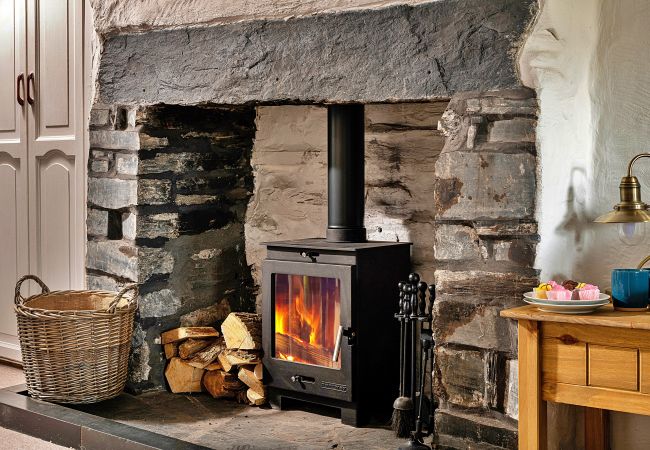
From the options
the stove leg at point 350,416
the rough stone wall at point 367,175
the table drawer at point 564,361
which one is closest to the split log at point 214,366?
the rough stone wall at point 367,175

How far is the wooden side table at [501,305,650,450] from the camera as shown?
222 cm

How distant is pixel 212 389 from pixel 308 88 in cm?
135

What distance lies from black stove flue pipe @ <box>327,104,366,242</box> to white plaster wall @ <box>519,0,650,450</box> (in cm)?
85

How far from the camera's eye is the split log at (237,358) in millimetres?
3471

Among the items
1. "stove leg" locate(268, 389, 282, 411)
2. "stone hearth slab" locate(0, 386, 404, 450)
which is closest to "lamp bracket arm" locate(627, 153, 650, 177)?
"stone hearth slab" locate(0, 386, 404, 450)

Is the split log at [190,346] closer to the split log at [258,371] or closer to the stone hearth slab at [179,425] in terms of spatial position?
the stone hearth slab at [179,425]

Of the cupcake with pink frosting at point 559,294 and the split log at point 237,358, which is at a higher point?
the cupcake with pink frosting at point 559,294

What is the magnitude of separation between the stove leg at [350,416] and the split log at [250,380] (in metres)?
0.41

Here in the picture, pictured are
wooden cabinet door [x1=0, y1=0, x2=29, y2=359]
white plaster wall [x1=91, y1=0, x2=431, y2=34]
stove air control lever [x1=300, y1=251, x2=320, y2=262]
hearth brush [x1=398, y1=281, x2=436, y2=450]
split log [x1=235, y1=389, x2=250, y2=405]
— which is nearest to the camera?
hearth brush [x1=398, y1=281, x2=436, y2=450]

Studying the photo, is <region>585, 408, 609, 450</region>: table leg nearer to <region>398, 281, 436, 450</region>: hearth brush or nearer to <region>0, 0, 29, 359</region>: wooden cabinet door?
<region>398, 281, 436, 450</region>: hearth brush

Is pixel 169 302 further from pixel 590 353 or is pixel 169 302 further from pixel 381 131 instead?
pixel 590 353

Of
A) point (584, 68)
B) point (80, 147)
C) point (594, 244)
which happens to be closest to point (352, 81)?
point (584, 68)

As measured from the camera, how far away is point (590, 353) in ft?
7.48

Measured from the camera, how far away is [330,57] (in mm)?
3025
